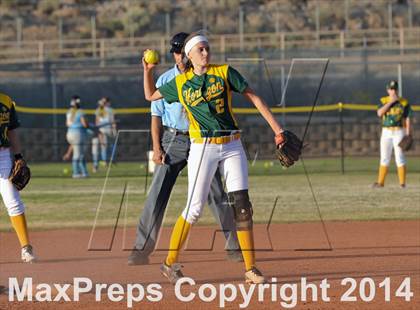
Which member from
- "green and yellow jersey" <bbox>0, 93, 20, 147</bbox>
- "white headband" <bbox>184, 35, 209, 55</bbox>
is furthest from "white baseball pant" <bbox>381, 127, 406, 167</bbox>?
"white headband" <bbox>184, 35, 209, 55</bbox>

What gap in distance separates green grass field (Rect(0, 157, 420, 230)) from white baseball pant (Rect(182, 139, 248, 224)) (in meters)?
5.78

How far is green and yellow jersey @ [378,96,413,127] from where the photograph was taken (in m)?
19.4

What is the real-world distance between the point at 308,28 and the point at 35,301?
4261 cm

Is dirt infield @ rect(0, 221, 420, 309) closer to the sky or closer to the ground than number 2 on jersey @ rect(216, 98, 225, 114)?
closer to the ground

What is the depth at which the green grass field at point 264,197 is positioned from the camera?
15.5 metres

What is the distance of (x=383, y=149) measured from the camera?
64.0 feet

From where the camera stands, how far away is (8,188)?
10.3m

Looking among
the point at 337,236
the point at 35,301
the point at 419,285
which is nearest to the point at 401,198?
the point at 337,236

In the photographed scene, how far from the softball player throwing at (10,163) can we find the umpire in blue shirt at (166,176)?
1116mm

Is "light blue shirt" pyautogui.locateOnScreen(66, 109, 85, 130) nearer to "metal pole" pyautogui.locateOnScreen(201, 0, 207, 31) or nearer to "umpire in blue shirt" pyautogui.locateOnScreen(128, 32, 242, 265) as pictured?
A: "umpire in blue shirt" pyautogui.locateOnScreen(128, 32, 242, 265)

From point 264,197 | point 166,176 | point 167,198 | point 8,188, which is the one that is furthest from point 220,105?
point 264,197

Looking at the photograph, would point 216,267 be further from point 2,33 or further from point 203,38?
point 2,33

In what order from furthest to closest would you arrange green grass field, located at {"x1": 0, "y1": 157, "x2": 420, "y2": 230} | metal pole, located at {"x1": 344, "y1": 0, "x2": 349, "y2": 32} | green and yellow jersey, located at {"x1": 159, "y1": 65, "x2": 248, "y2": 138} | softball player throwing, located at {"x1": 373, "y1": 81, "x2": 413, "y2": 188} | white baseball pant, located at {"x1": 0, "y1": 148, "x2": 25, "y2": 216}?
metal pole, located at {"x1": 344, "y1": 0, "x2": 349, "y2": 32} < softball player throwing, located at {"x1": 373, "y1": 81, "x2": 413, "y2": 188} < green grass field, located at {"x1": 0, "y1": 157, "x2": 420, "y2": 230} < white baseball pant, located at {"x1": 0, "y1": 148, "x2": 25, "y2": 216} < green and yellow jersey, located at {"x1": 159, "y1": 65, "x2": 248, "y2": 138}

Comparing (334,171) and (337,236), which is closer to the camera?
(337,236)
